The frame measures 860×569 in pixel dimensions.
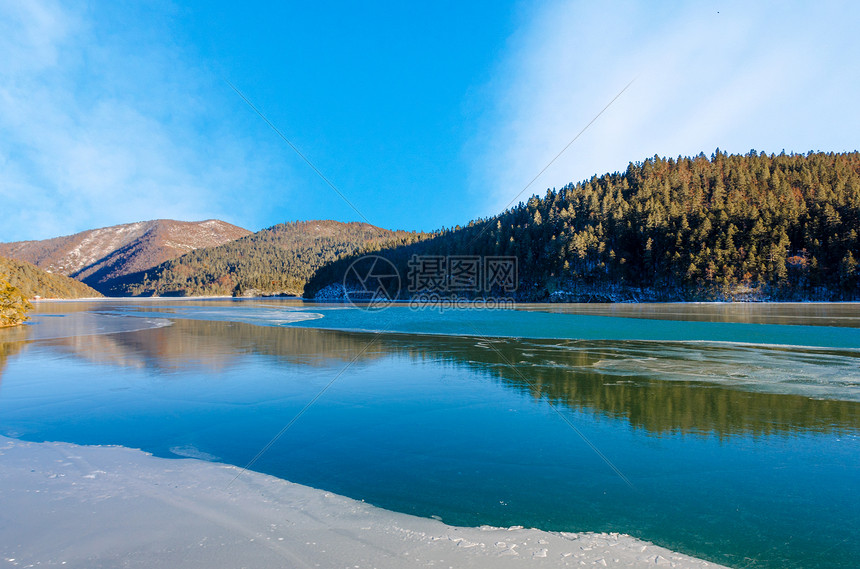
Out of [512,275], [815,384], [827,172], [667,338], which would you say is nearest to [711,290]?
[512,275]

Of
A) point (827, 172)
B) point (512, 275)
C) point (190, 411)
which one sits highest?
point (827, 172)

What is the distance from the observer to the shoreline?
3.83m

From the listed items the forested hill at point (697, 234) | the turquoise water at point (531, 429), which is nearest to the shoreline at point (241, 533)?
the turquoise water at point (531, 429)

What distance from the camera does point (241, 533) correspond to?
4.30 meters

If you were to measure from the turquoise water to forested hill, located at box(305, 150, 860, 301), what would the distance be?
8240 centimetres

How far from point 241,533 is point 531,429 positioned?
5.19m

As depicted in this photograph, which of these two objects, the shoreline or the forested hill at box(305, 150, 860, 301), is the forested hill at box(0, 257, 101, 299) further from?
the shoreline

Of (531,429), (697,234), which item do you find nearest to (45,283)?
(531,429)

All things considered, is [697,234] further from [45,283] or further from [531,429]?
[45,283]

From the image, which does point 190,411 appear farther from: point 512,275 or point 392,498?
point 512,275

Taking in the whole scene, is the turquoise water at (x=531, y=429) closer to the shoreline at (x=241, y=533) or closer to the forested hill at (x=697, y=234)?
the shoreline at (x=241, y=533)

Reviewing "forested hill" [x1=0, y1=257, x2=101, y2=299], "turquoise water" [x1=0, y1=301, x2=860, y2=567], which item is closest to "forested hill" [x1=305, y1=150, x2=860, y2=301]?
"turquoise water" [x1=0, y1=301, x2=860, y2=567]

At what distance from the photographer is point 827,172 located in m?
106

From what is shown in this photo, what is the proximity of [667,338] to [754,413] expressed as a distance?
16282mm
